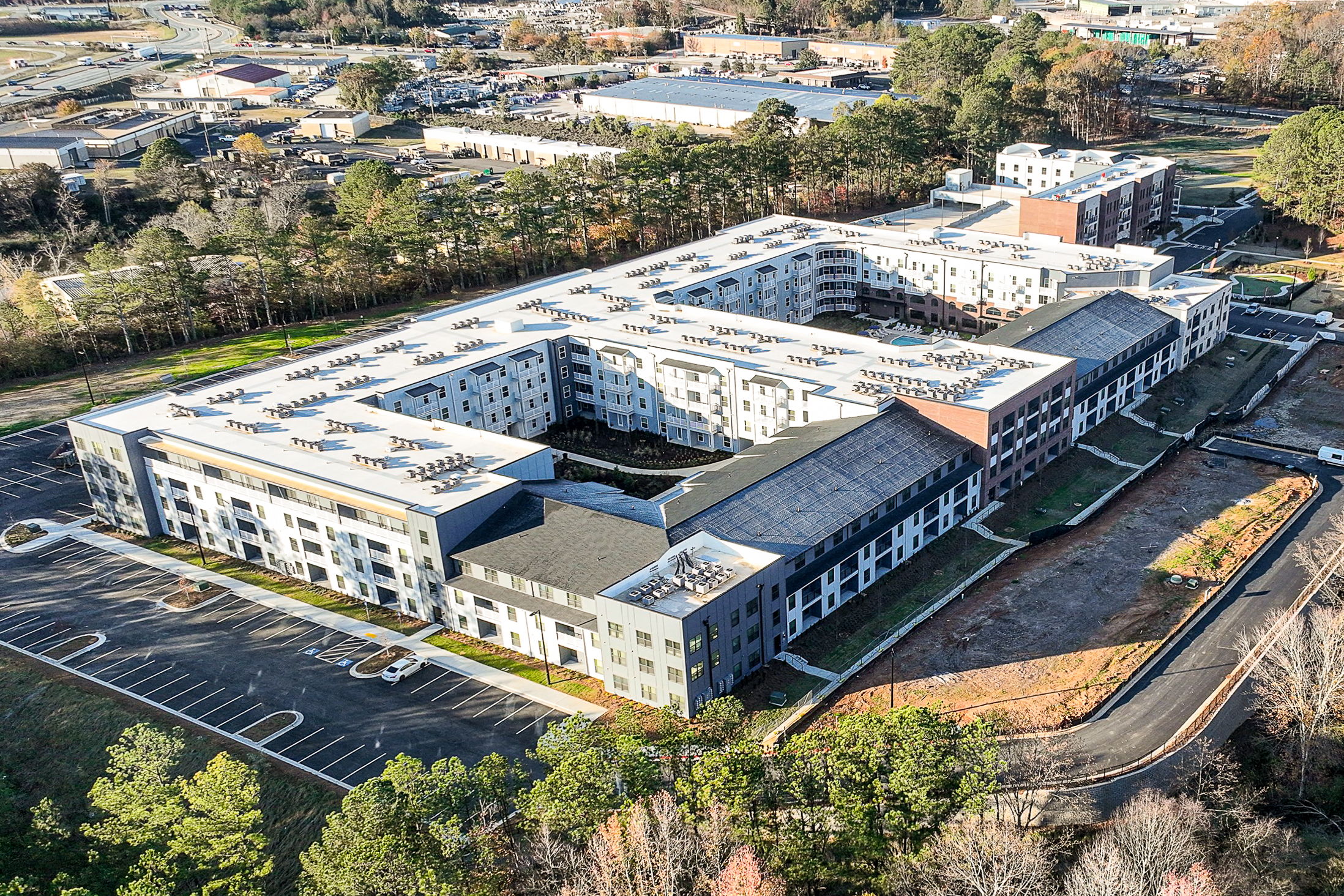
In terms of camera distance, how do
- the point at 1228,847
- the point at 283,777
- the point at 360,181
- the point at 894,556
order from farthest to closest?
the point at 360,181, the point at 894,556, the point at 283,777, the point at 1228,847

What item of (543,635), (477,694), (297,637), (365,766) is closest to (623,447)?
(543,635)

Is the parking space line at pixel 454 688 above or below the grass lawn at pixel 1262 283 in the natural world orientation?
below

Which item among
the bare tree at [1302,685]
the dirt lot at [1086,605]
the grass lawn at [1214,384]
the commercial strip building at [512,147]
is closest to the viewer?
the bare tree at [1302,685]

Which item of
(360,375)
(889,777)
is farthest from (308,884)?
(360,375)

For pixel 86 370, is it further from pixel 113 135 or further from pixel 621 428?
pixel 113 135

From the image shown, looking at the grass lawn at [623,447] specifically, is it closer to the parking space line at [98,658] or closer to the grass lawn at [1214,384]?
the parking space line at [98,658]

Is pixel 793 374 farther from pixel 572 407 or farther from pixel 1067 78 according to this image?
pixel 1067 78

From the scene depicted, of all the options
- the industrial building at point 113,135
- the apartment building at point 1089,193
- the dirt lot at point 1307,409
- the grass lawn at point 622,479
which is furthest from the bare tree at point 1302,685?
the industrial building at point 113,135
